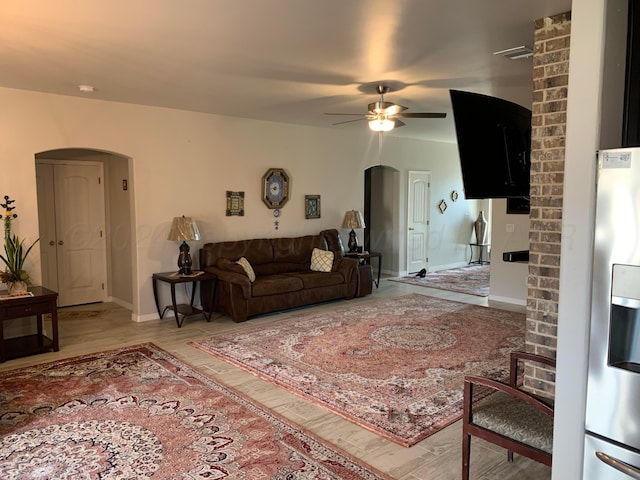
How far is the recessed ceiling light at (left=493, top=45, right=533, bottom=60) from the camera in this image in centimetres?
365

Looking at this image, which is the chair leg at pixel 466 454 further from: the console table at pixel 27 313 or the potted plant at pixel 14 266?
the potted plant at pixel 14 266

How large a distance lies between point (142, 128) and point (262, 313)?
2.84 meters

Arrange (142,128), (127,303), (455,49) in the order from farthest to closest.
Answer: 1. (127,303)
2. (142,128)
3. (455,49)

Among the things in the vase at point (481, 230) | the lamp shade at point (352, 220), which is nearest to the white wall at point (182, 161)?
the lamp shade at point (352, 220)

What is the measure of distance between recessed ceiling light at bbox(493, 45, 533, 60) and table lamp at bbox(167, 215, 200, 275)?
402 centimetres

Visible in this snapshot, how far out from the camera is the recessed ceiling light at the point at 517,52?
144 inches

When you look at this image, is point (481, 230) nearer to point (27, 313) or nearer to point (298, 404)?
point (298, 404)

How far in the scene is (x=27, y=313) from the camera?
4.53 m

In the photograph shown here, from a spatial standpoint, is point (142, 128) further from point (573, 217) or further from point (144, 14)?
point (573, 217)

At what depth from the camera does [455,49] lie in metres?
3.71

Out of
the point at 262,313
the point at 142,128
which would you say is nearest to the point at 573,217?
the point at 262,313

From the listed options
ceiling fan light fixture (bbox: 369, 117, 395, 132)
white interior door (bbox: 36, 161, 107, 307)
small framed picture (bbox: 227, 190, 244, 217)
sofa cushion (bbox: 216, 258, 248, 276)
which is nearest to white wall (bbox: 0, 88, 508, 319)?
small framed picture (bbox: 227, 190, 244, 217)

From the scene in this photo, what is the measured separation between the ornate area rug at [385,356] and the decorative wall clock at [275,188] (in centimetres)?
202

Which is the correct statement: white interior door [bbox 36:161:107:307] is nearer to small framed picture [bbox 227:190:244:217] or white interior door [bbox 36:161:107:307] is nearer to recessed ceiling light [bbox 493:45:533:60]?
small framed picture [bbox 227:190:244:217]
